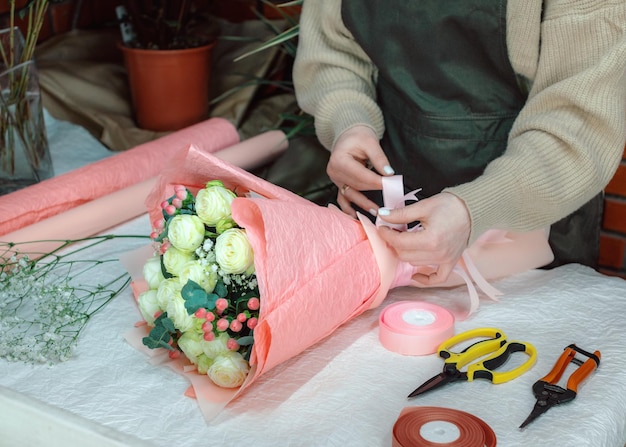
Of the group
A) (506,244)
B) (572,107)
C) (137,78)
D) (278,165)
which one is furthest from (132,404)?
(137,78)

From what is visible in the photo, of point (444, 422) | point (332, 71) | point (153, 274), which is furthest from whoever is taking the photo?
point (332, 71)

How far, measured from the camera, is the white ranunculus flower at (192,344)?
2.87 feet

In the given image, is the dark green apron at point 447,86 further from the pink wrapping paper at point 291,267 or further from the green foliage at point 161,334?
the green foliage at point 161,334

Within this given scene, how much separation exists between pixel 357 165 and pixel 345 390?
1.23ft

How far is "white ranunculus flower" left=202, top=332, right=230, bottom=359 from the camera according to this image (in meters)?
0.86

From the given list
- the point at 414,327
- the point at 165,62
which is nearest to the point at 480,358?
the point at 414,327

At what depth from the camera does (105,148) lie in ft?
5.60

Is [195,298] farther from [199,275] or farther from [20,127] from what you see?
[20,127]

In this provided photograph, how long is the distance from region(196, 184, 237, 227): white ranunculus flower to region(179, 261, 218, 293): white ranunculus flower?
53mm

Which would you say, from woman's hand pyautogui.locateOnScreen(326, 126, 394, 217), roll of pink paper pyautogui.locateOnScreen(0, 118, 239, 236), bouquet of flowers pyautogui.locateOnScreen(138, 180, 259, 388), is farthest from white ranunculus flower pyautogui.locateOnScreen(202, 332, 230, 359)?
roll of pink paper pyautogui.locateOnScreen(0, 118, 239, 236)

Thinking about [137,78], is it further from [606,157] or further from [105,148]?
[606,157]

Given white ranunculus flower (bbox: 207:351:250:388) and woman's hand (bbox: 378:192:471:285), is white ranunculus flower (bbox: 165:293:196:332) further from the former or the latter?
woman's hand (bbox: 378:192:471:285)

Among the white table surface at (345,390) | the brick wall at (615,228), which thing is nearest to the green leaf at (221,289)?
the white table surface at (345,390)

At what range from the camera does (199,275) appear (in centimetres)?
87
